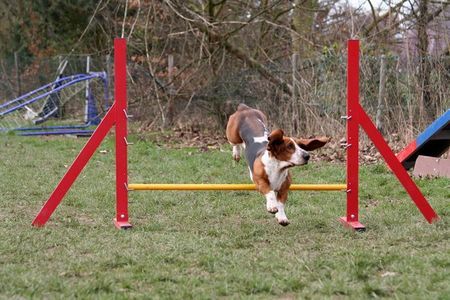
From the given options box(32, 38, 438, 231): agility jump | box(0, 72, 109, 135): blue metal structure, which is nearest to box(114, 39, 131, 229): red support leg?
box(32, 38, 438, 231): agility jump

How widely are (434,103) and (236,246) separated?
21.8 ft

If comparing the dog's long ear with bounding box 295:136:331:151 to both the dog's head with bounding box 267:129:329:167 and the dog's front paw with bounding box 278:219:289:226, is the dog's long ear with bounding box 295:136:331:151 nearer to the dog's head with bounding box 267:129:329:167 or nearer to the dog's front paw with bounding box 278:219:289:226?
the dog's head with bounding box 267:129:329:167

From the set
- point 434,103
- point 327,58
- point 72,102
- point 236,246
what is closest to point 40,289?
point 236,246

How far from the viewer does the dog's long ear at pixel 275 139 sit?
582cm

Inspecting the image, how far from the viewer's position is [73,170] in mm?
6016

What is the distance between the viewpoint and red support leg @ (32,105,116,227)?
5930mm

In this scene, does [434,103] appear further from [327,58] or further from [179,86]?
[179,86]

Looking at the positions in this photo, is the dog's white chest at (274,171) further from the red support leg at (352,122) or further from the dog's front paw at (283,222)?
the red support leg at (352,122)

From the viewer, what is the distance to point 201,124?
48.6 feet

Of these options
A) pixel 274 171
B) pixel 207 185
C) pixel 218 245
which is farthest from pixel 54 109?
pixel 218 245

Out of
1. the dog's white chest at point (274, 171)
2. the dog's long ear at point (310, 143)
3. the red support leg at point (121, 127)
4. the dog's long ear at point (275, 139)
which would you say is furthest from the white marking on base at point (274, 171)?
the red support leg at point (121, 127)

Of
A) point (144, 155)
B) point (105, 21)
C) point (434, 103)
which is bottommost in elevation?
point (144, 155)

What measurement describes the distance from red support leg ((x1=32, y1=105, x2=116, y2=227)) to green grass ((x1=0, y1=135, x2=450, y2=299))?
0.13m

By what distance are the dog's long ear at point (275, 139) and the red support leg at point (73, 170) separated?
52.5 inches
